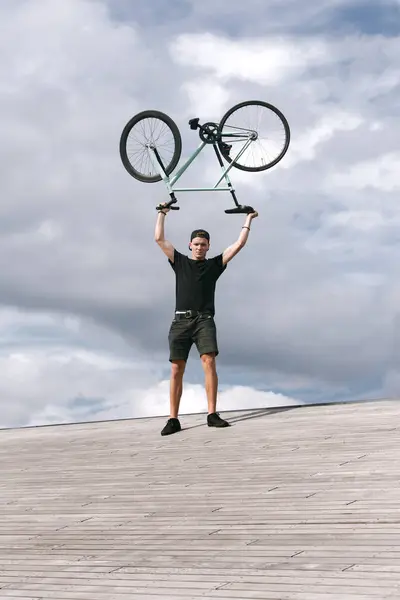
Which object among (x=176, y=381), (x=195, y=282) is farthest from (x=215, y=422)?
(x=195, y=282)

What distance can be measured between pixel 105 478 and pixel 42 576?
9.22 ft

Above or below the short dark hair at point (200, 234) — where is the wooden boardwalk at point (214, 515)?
below

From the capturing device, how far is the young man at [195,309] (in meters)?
10.9

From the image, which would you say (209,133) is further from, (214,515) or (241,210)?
(214,515)

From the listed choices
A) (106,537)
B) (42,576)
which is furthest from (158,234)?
(42,576)

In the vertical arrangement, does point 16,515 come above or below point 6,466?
below

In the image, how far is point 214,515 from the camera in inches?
273

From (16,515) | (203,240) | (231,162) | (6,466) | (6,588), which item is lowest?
(6,588)

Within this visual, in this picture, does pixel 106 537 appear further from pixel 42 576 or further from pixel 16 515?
pixel 16 515

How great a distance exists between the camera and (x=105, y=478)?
8875 millimetres

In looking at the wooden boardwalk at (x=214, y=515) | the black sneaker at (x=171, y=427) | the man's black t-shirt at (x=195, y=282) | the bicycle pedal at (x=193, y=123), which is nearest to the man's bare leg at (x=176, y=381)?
the black sneaker at (x=171, y=427)

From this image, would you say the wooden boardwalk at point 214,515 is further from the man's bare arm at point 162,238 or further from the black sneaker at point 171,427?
the man's bare arm at point 162,238

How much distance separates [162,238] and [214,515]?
4.68 m

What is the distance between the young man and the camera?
1088cm
